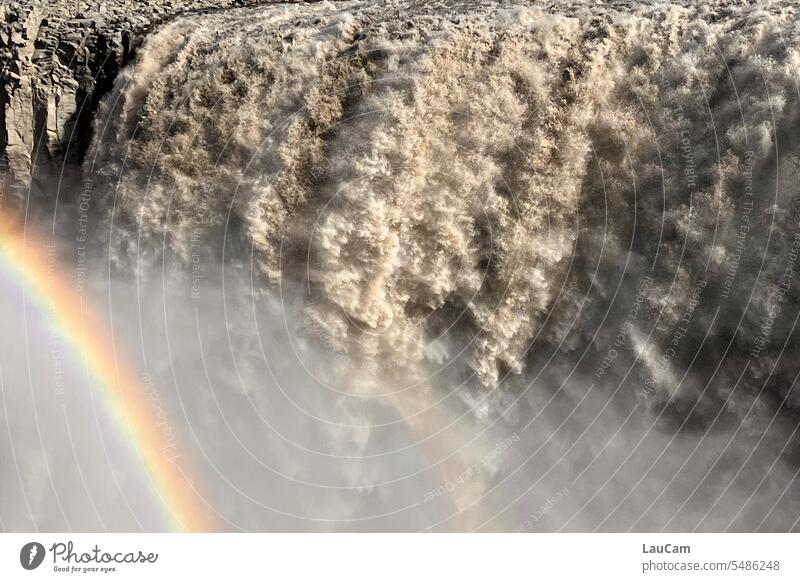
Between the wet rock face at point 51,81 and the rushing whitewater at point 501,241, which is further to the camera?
the wet rock face at point 51,81

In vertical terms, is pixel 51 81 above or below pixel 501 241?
above

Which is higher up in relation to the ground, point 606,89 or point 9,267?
point 606,89

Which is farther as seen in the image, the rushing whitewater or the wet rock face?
the wet rock face

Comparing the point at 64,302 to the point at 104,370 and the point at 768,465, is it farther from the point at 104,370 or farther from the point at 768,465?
the point at 768,465

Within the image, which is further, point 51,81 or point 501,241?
point 51,81
